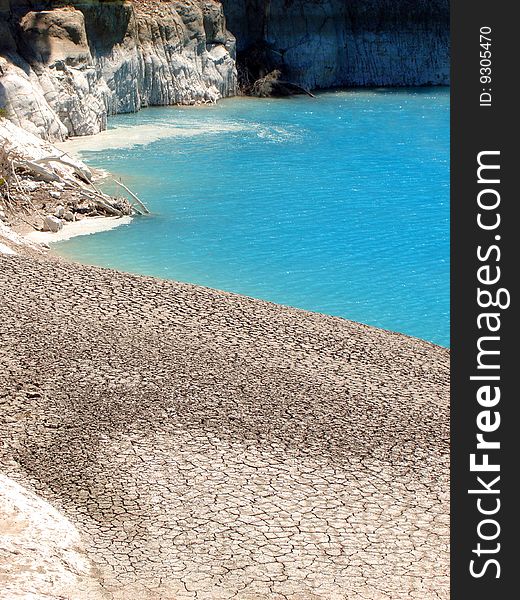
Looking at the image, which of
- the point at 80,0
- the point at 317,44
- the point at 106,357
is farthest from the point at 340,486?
the point at 317,44

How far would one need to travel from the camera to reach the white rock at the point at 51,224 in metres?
17.3

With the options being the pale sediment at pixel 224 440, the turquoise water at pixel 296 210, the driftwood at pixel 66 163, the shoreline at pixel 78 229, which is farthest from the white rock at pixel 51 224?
the pale sediment at pixel 224 440

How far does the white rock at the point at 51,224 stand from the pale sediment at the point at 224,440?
19.7 ft

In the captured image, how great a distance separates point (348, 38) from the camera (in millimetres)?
39781

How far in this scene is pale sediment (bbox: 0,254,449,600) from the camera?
6.12 metres

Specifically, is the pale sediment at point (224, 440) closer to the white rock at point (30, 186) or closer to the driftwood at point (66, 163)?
the white rock at point (30, 186)

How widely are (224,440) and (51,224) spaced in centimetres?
1042

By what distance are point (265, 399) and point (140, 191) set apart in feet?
42.6

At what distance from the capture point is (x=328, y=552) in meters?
6.27

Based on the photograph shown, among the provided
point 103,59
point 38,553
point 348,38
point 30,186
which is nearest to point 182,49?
point 103,59

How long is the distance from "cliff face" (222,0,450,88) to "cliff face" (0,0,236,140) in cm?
293

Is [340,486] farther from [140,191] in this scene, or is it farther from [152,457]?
[140,191]

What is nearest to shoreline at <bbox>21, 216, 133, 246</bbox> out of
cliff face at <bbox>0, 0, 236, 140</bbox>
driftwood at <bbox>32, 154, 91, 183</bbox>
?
driftwood at <bbox>32, 154, 91, 183</bbox>

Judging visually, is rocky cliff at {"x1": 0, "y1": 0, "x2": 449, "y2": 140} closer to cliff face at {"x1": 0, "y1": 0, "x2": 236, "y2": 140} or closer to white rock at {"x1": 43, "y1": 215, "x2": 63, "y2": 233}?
cliff face at {"x1": 0, "y1": 0, "x2": 236, "y2": 140}
